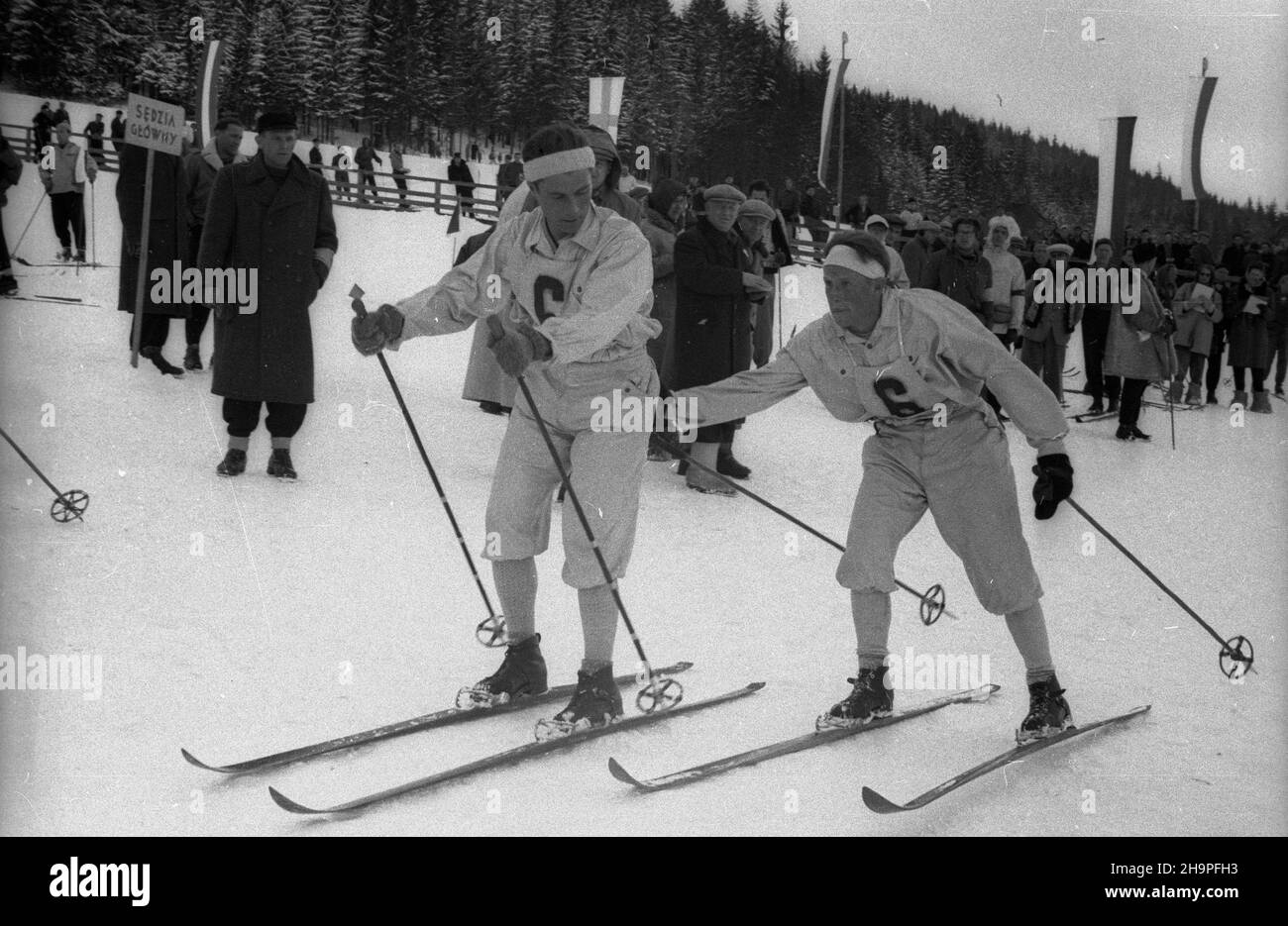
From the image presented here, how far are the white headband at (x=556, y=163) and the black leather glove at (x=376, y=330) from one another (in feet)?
1.94

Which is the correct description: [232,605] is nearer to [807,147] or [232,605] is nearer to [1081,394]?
[1081,394]

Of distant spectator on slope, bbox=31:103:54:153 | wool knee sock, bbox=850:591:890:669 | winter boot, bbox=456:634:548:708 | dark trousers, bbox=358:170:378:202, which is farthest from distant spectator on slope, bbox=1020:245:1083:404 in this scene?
dark trousers, bbox=358:170:378:202

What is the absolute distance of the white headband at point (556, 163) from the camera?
3920 mm

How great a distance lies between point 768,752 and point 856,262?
152 cm

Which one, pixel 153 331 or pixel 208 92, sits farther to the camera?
pixel 208 92

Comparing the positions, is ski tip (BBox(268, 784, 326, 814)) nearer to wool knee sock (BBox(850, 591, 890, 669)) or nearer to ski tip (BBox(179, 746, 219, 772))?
ski tip (BBox(179, 746, 219, 772))

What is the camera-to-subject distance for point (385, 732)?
3957mm

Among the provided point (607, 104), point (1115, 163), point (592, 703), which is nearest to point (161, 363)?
point (607, 104)

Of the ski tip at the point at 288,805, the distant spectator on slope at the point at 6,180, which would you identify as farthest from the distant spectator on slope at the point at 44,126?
the ski tip at the point at 288,805

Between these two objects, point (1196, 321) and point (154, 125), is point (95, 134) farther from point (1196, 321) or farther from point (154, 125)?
point (1196, 321)

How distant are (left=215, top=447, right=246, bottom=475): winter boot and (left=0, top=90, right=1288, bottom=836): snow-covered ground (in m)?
0.06

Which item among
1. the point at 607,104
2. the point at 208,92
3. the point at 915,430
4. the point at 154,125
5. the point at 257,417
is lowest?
the point at 257,417

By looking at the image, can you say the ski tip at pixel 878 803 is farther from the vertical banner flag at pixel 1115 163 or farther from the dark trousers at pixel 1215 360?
the dark trousers at pixel 1215 360

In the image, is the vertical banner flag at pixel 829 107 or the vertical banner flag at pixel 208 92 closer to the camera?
the vertical banner flag at pixel 208 92
